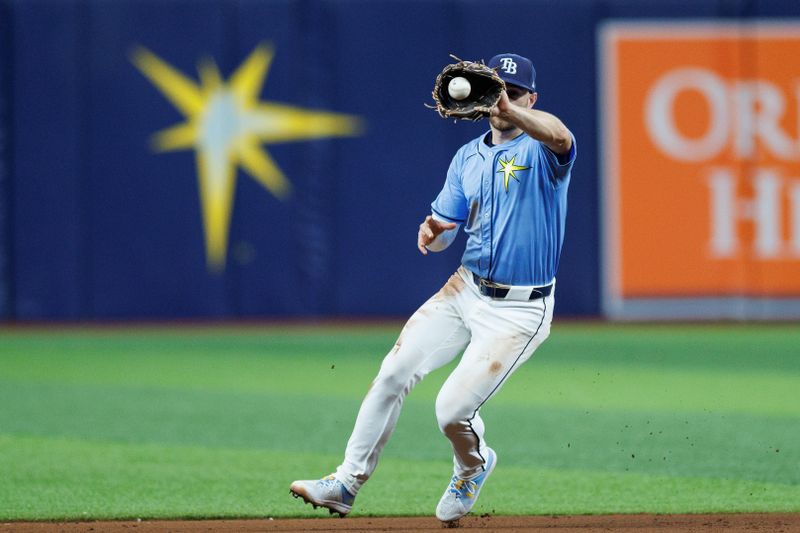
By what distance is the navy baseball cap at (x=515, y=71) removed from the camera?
573 centimetres

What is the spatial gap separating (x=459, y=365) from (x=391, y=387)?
32 cm

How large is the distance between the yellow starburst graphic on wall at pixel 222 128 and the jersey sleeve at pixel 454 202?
426 inches

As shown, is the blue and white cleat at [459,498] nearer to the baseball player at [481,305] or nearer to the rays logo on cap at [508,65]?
the baseball player at [481,305]

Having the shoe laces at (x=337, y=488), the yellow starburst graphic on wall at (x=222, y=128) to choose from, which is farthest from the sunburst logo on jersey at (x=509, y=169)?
the yellow starburst graphic on wall at (x=222, y=128)

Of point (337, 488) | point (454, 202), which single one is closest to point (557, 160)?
point (454, 202)

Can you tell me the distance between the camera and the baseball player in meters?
5.73

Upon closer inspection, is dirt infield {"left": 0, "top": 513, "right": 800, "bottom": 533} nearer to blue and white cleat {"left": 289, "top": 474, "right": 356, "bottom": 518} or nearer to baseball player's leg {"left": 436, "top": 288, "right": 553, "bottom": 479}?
blue and white cleat {"left": 289, "top": 474, "right": 356, "bottom": 518}

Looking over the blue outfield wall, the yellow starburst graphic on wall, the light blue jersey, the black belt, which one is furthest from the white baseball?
the yellow starburst graphic on wall

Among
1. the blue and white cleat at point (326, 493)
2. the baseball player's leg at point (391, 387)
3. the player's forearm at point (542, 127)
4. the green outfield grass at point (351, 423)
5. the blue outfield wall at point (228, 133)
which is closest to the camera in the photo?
the player's forearm at point (542, 127)

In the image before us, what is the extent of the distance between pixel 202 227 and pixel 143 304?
50.4 inches

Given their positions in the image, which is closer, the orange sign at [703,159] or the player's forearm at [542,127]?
the player's forearm at [542,127]

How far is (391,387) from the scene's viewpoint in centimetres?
582

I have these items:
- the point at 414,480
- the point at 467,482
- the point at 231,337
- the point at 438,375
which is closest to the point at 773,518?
the point at 467,482

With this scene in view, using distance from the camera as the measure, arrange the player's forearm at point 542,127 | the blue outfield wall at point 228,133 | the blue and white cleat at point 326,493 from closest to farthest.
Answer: the player's forearm at point 542,127 → the blue and white cleat at point 326,493 → the blue outfield wall at point 228,133
